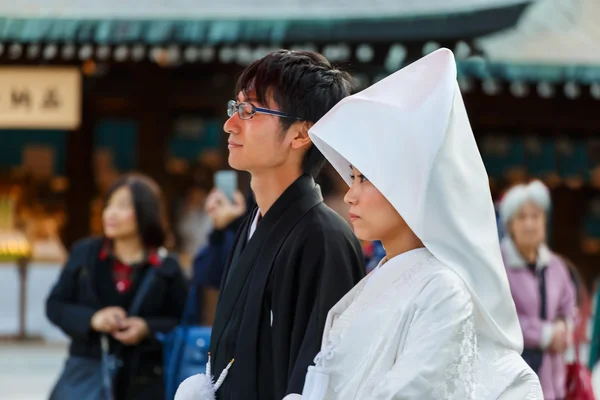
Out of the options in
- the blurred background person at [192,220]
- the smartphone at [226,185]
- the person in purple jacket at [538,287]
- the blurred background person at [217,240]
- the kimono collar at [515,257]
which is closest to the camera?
the blurred background person at [217,240]

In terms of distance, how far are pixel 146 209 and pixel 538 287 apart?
2.41 meters

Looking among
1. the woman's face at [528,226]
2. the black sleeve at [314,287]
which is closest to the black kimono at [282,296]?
the black sleeve at [314,287]

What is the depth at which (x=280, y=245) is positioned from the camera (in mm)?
3092

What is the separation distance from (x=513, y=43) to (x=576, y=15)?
4.76 feet

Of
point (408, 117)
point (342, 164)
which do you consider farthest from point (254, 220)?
point (408, 117)

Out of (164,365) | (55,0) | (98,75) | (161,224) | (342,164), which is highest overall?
(55,0)

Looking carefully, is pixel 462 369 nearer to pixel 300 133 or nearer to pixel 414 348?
pixel 414 348

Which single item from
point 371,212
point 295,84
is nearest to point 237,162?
point 295,84

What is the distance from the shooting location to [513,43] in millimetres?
12203

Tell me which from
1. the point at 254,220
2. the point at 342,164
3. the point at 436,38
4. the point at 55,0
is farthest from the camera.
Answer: the point at 55,0

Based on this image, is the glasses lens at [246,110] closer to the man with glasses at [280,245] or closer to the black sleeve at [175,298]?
the man with glasses at [280,245]

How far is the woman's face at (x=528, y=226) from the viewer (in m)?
6.14

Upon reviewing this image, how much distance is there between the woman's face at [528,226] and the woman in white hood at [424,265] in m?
3.49

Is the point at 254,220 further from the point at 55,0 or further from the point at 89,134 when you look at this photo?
the point at 89,134
